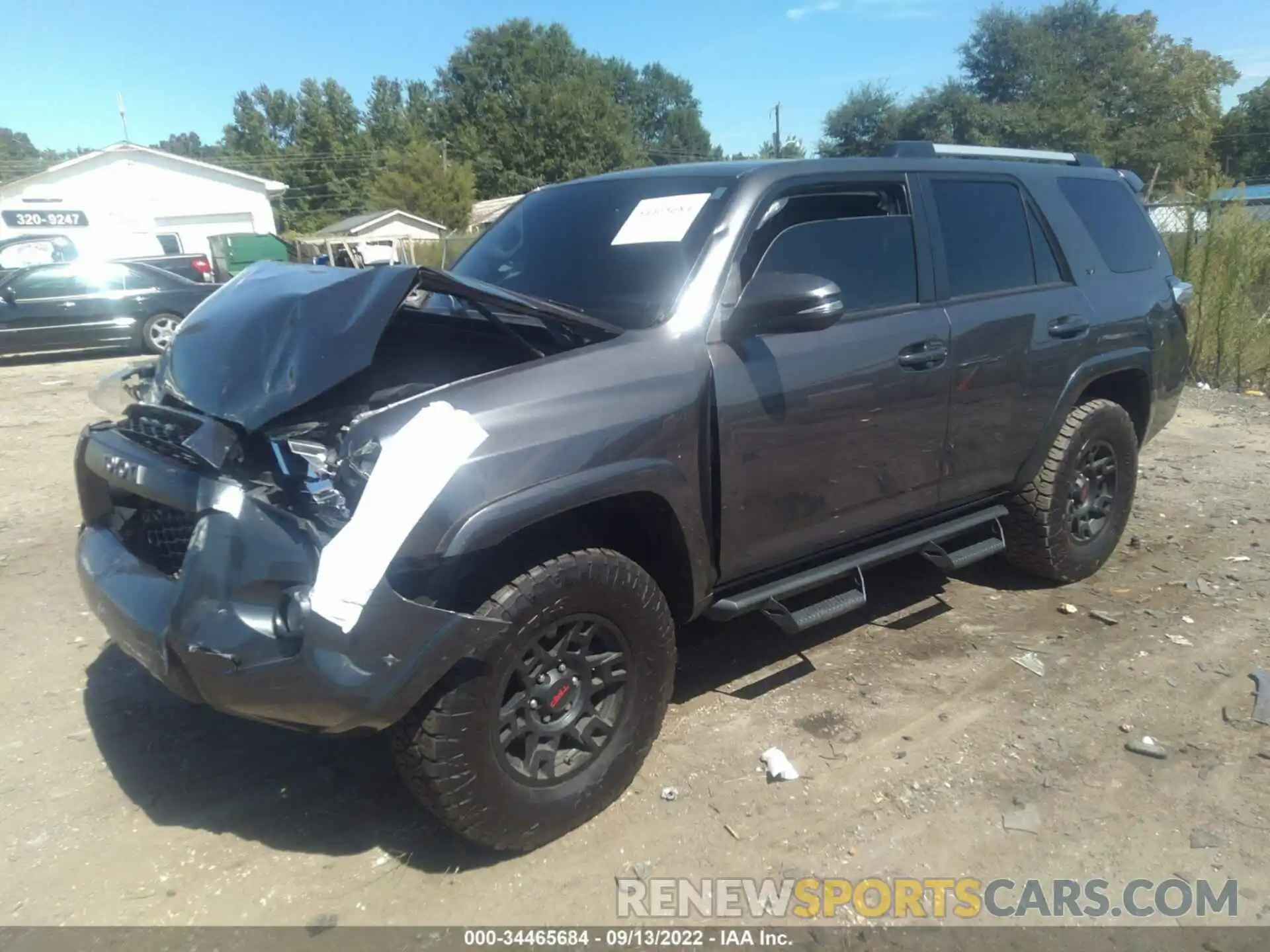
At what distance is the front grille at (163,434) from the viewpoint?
2680 mm

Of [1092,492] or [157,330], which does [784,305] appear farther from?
[157,330]

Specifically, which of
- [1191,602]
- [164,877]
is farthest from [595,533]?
[1191,602]

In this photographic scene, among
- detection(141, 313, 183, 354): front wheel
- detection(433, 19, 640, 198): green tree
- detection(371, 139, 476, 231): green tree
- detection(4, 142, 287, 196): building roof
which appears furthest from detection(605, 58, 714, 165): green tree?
detection(141, 313, 183, 354): front wheel

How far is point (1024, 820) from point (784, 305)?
178 cm

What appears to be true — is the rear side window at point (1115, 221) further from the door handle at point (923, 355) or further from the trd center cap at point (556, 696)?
the trd center cap at point (556, 696)

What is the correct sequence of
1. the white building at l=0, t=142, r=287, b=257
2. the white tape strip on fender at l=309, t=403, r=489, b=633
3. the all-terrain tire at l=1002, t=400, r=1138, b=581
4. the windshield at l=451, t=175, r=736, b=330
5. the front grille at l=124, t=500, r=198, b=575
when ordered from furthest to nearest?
the white building at l=0, t=142, r=287, b=257
the all-terrain tire at l=1002, t=400, r=1138, b=581
the windshield at l=451, t=175, r=736, b=330
the front grille at l=124, t=500, r=198, b=575
the white tape strip on fender at l=309, t=403, r=489, b=633

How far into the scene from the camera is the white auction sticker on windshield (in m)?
3.39

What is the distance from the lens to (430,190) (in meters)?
53.6

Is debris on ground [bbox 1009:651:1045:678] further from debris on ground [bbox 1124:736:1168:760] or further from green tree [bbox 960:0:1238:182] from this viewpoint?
green tree [bbox 960:0:1238:182]

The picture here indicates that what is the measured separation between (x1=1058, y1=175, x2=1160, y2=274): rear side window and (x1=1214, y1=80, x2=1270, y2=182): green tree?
202 ft

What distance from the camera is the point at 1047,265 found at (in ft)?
14.5

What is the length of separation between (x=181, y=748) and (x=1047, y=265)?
4.11 m

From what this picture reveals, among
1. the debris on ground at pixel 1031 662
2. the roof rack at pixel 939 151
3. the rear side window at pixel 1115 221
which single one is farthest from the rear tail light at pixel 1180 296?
the debris on ground at pixel 1031 662

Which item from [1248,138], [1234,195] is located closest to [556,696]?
[1234,195]
